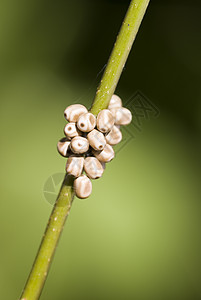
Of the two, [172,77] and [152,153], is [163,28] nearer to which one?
[172,77]

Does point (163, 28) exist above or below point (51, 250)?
above

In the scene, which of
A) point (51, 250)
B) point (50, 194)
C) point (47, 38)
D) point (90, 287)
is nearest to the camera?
point (51, 250)

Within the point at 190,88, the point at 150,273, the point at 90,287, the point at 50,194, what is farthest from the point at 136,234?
the point at 50,194

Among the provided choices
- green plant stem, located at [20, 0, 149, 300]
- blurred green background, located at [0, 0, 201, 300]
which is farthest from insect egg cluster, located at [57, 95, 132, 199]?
blurred green background, located at [0, 0, 201, 300]

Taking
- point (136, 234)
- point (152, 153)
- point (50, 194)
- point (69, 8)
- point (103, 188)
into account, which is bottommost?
point (50, 194)

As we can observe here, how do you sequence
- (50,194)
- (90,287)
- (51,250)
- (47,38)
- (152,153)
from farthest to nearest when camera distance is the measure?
A: 1. (47,38)
2. (152,153)
3. (90,287)
4. (50,194)
5. (51,250)

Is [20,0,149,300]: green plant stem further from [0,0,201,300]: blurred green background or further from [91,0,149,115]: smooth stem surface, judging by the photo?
[0,0,201,300]: blurred green background
